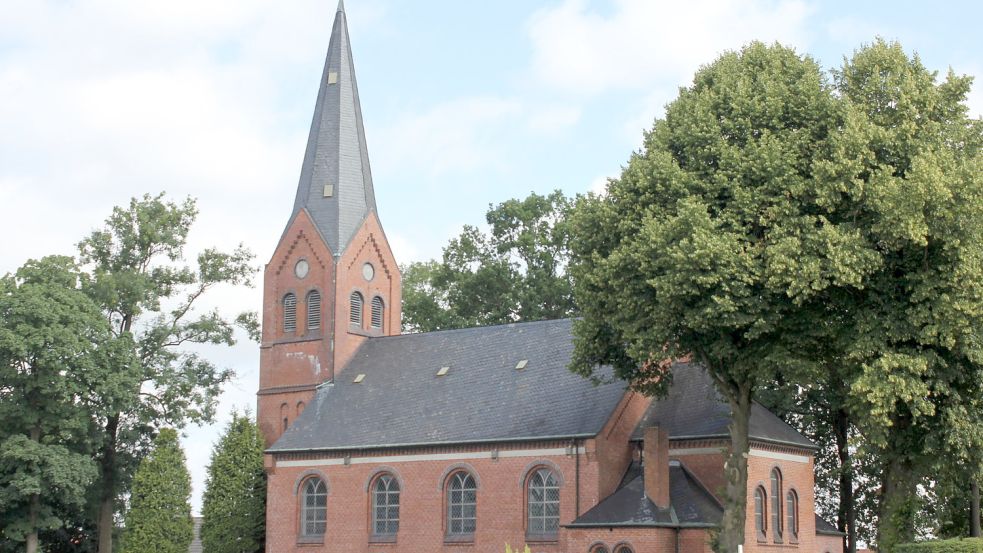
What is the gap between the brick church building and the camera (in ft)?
123

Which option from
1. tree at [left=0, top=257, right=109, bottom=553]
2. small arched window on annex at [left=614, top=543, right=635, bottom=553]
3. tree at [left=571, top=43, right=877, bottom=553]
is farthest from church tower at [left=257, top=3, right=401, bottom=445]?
tree at [left=571, top=43, right=877, bottom=553]

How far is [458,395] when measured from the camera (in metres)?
44.2

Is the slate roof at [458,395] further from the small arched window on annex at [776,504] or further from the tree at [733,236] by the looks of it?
the tree at [733,236]

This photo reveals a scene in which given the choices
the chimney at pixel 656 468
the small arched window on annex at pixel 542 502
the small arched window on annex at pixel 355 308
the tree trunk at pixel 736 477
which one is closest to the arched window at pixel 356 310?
the small arched window on annex at pixel 355 308

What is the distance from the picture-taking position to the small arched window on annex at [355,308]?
50094 mm

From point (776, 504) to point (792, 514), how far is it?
3.41 feet

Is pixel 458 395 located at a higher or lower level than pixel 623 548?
higher

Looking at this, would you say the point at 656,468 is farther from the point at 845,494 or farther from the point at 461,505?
the point at 845,494

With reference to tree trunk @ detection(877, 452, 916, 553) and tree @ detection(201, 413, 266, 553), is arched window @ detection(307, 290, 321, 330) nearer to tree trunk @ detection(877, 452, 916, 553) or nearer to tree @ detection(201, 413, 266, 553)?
tree @ detection(201, 413, 266, 553)

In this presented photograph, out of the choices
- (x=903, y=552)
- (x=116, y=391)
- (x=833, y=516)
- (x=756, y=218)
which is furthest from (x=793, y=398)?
(x=116, y=391)

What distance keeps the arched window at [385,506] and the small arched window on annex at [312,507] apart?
7.58 feet

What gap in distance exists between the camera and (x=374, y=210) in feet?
170

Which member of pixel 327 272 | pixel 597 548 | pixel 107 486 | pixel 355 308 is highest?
pixel 327 272

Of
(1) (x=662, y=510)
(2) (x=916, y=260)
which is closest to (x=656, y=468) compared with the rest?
(1) (x=662, y=510)
